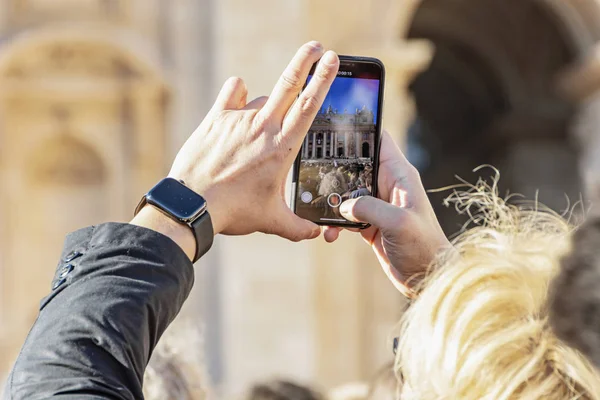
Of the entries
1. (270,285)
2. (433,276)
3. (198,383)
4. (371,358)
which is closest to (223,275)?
(270,285)

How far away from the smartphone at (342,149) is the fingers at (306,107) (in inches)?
9.3

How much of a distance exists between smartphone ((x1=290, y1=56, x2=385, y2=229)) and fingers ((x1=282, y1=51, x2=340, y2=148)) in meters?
0.24

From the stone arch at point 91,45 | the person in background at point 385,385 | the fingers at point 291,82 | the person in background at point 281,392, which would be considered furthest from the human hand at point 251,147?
the stone arch at point 91,45

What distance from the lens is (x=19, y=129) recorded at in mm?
8961

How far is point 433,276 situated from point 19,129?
806cm

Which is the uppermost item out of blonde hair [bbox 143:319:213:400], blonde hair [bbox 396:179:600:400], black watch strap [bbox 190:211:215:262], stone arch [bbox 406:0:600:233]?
black watch strap [bbox 190:211:215:262]

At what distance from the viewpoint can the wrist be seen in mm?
1258

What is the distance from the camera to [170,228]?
4.15 ft

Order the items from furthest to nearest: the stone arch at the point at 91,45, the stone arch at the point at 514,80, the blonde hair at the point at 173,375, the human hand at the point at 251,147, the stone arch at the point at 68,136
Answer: the stone arch at the point at 514,80 → the stone arch at the point at 68,136 → the stone arch at the point at 91,45 → the blonde hair at the point at 173,375 → the human hand at the point at 251,147

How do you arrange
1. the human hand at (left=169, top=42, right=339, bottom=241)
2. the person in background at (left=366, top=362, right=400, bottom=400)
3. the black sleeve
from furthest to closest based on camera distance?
the person in background at (left=366, top=362, right=400, bottom=400), the human hand at (left=169, top=42, right=339, bottom=241), the black sleeve

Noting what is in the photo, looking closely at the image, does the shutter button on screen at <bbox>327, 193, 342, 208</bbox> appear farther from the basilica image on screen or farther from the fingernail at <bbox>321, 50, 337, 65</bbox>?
the fingernail at <bbox>321, 50, 337, 65</bbox>

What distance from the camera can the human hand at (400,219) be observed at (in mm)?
1517

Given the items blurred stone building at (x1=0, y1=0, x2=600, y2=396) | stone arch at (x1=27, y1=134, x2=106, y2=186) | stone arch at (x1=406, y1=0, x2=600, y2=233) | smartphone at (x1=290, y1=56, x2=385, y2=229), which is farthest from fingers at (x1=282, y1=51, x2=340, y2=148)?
stone arch at (x1=406, y1=0, x2=600, y2=233)

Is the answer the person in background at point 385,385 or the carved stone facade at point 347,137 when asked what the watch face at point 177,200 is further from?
the person in background at point 385,385
